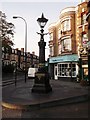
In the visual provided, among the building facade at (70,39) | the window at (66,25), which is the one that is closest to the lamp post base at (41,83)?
the building facade at (70,39)

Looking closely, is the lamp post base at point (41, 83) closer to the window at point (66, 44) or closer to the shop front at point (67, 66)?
the shop front at point (67, 66)

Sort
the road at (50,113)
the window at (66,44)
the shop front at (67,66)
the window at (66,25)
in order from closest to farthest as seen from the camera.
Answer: the road at (50,113) → the shop front at (67,66) → the window at (66,44) → the window at (66,25)

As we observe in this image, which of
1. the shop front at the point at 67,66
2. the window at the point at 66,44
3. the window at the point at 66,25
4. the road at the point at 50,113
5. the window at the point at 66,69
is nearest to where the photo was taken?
the road at the point at 50,113

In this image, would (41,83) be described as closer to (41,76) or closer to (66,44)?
(41,76)

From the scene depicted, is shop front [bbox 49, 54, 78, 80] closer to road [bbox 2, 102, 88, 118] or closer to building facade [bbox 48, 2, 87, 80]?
building facade [bbox 48, 2, 87, 80]

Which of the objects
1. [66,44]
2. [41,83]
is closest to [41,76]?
[41,83]

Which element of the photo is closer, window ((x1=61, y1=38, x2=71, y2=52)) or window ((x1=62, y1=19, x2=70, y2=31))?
window ((x1=61, y1=38, x2=71, y2=52))

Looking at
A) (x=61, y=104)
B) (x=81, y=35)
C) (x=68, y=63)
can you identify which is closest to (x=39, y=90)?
(x=61, y=104)

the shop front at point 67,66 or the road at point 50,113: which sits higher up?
the shop front at point 67,66

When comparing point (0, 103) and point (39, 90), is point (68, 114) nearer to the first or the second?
point (0, 103)

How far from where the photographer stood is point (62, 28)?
33.6m

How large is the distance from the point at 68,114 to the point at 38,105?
2.07m

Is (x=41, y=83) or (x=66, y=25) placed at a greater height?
(x=66, y=25)

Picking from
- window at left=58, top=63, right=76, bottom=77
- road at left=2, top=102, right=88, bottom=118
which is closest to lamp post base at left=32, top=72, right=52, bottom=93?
road at left=2, top=102, right=88, bottom=118
